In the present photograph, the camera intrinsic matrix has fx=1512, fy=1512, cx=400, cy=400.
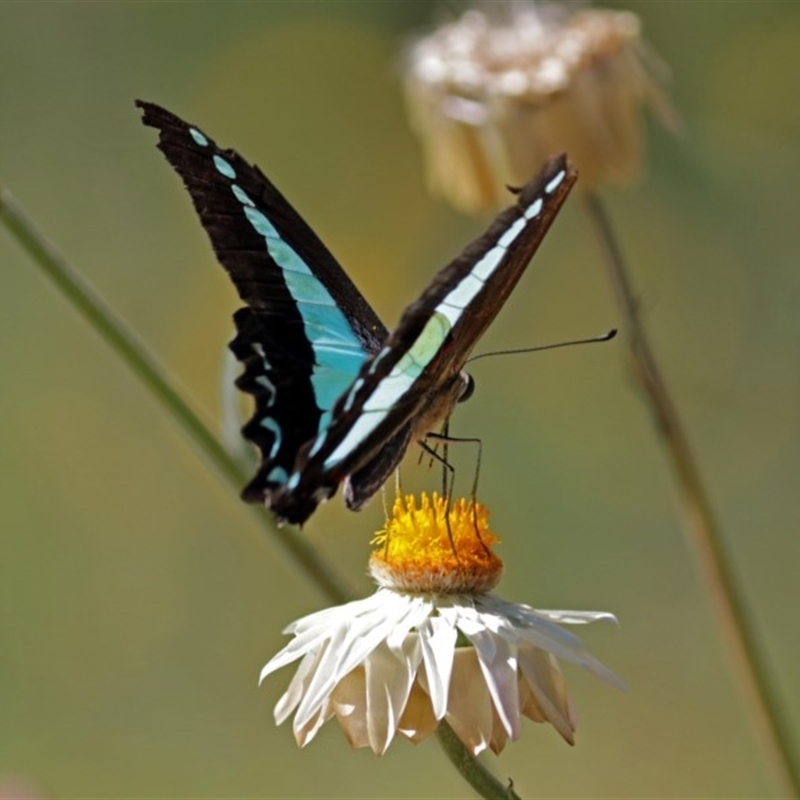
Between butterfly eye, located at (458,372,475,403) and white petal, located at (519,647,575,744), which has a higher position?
butterfly eye, located at (458,372,475,403)

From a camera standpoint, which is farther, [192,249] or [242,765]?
[192,249]

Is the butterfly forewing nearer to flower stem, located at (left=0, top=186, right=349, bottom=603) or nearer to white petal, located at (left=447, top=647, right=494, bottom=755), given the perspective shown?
white petal, located at (left=447, top=647, right=494, bottom=755)

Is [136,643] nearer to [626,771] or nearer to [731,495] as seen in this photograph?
[626,771]

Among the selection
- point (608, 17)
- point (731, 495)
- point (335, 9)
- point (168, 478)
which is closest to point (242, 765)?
point (168, 478)

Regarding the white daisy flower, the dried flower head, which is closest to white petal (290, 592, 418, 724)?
the white daisy flower

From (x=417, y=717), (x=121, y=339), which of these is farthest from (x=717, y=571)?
(x=121, y=339)

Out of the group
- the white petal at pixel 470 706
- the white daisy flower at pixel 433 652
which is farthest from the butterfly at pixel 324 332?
the white petal at pixel 470 706
